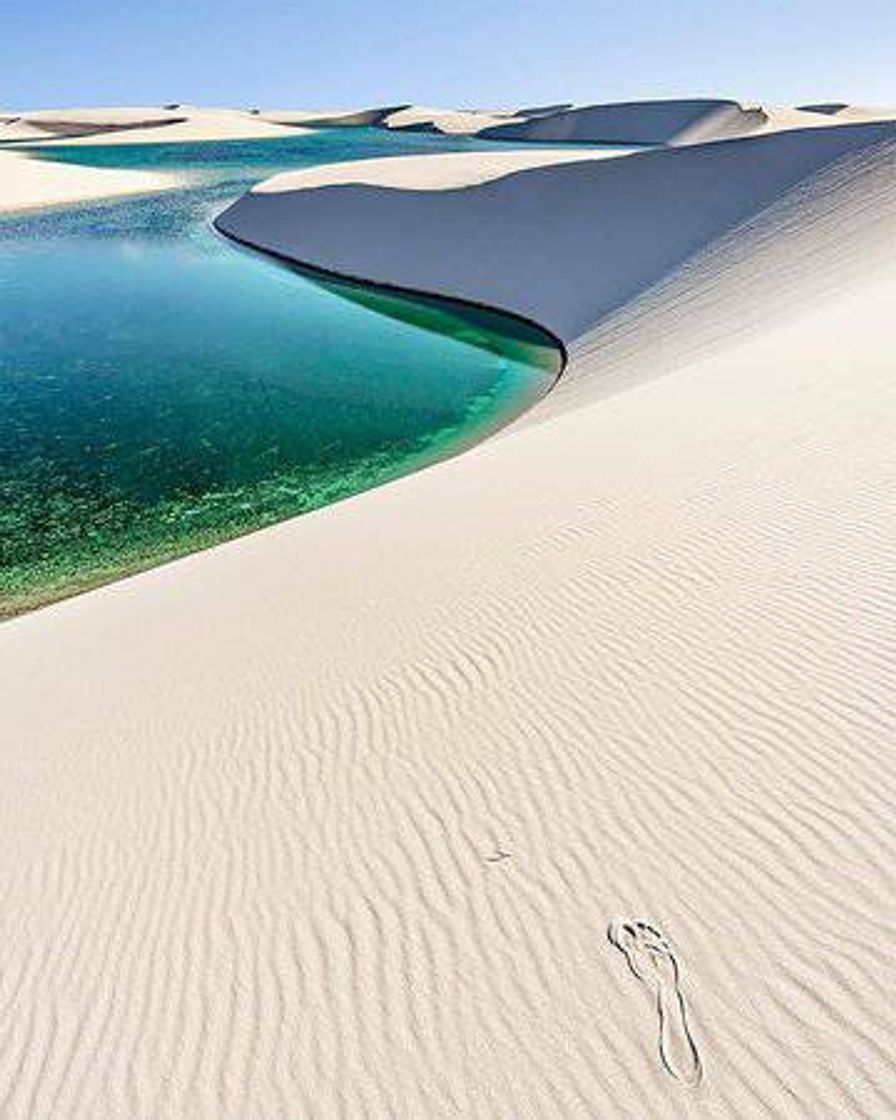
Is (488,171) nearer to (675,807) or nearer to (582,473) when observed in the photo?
(582,473)

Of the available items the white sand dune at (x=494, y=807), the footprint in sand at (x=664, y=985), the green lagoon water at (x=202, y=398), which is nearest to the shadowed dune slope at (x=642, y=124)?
the green lagoon water at (x=202, y=398)

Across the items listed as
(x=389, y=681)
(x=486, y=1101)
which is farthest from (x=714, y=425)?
(x=486, y=1101)

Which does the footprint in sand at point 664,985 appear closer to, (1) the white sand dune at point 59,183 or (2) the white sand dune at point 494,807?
(2) the white sand dune at point 494,807

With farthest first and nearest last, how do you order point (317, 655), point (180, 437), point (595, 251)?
point (595, 251), point (180, 437), point (317, 655)

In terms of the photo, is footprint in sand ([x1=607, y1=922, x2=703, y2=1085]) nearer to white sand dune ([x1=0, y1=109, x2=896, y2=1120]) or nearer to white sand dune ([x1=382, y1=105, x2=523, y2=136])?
white sand dune ([x1=0, y1=109, x2=896, y2=1120])

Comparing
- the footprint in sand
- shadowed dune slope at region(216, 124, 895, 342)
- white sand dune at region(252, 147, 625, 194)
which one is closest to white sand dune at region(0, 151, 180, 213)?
white sand dune at region(252, 147, 625, 194)
